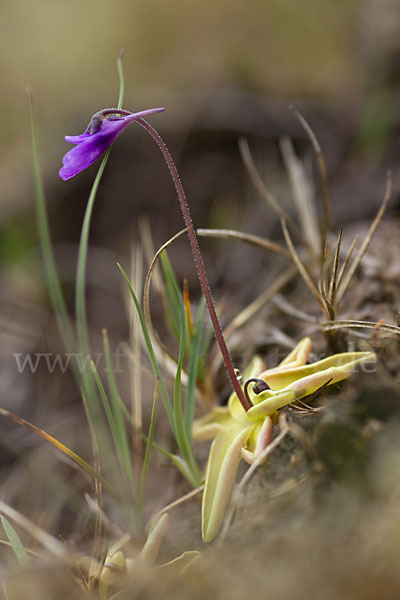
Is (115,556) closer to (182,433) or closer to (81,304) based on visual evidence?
(182,433)

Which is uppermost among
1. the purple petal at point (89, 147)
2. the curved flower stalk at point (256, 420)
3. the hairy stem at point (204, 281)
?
the purple petal at point (89, 147)

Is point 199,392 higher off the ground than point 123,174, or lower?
lower

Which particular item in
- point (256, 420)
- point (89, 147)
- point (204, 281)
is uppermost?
point (89, 147)

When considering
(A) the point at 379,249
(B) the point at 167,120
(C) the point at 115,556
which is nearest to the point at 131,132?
(B) the point at 167,120

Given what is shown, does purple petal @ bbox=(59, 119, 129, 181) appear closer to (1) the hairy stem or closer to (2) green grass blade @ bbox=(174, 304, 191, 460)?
(1) the hairy stem

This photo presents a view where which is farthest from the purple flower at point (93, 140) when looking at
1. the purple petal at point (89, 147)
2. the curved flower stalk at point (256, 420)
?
the curved flower stalk at point (256, 420)

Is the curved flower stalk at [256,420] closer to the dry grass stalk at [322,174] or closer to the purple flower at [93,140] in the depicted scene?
the dry grass stalk at [322,174]

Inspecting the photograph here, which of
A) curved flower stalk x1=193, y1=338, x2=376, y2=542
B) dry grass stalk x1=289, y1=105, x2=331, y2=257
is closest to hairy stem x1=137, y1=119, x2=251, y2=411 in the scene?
curved flower stalk x1=193, y1=338, x2=376, y2=542

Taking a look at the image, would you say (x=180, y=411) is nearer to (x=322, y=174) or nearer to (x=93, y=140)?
(x=93, y=140)

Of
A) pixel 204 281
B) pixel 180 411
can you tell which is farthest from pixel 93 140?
pixel 180 411
